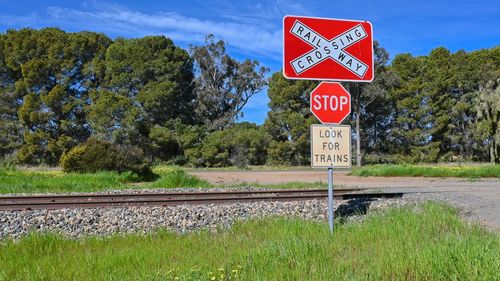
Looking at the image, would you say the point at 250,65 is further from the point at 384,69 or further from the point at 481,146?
the point at 481,146

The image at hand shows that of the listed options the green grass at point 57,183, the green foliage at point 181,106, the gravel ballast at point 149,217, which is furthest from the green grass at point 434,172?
the green foliage at point 181,106

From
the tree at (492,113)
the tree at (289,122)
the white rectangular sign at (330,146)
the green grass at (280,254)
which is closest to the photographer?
the green grass at (280,254)

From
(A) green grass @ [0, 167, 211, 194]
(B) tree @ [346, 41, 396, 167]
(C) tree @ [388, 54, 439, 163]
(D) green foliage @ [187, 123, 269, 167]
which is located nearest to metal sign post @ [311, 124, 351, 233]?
(A) green grass @ [0, 167, 211, 194]

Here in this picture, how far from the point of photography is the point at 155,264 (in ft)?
18.3

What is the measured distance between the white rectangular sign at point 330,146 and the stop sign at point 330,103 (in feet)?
0.50

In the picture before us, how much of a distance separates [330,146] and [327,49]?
169 cm

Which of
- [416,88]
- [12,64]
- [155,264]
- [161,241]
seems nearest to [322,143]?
[161,241]

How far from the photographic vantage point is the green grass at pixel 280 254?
15.5 feet

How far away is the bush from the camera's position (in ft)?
78.7

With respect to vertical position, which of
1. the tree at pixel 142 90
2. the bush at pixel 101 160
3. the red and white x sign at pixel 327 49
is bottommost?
the bush at pixel 101 160

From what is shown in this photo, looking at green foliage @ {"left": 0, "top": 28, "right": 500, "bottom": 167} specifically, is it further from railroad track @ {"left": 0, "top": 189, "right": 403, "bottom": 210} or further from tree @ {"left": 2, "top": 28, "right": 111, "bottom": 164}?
railroad track @ {"left": 0, "top": 189, "right": 403, "bottom": 210}

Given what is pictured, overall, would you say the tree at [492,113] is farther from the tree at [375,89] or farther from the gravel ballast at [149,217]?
the gravel ballast at [149,217]

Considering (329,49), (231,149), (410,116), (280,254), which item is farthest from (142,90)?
(280,254)

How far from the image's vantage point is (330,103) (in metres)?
7.89
